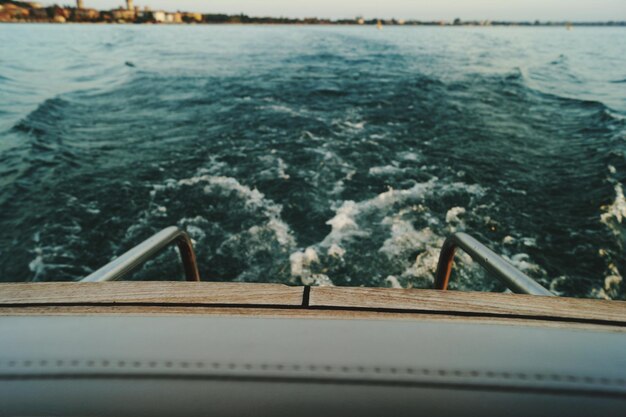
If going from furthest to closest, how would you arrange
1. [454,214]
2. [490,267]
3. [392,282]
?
[454,214] < [392,282] < [490,267]

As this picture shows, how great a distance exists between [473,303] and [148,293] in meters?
1.06

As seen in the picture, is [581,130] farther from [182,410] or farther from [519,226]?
[182,410]

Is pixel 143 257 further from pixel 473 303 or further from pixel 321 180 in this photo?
pixel 321 180

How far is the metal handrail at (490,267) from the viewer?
4.19 feet

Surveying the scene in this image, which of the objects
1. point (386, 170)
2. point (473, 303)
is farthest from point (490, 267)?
point (386, 170)

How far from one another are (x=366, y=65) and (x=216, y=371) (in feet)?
63.5

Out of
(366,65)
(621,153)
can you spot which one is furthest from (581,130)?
(366,65)

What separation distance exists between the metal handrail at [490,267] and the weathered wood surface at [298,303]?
0.17m

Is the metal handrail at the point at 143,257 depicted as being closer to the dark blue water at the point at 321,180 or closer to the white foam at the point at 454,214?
the dark blue water at the point at 321,180

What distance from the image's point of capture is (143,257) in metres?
1.57

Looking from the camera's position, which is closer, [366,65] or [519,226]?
[519,226]

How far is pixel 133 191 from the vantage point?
19.0 ft

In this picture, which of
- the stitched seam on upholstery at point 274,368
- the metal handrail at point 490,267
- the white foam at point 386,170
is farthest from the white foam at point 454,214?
the stitched seam on upholstery at point 274,368

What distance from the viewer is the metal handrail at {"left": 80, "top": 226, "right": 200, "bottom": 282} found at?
4.42 feet
